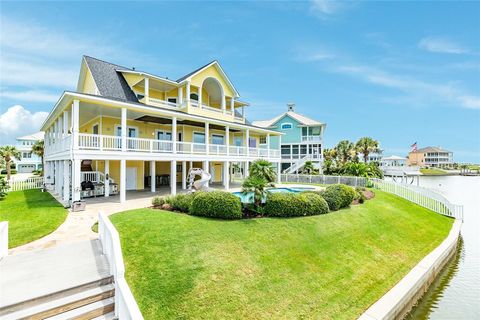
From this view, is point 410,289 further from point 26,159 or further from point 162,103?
point 26,159

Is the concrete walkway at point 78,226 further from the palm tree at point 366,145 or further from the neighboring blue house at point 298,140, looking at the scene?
the palm tree at point 366,145

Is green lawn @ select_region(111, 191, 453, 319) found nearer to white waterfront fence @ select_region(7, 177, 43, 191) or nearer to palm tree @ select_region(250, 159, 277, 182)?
palm tree @ select_region(250, 159, 277, 182)

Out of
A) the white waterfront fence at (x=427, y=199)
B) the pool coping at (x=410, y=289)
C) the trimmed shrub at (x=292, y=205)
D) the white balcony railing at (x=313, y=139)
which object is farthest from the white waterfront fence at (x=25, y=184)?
the white balcony railing at (x=313, y=139)

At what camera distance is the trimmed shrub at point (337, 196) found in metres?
13.6

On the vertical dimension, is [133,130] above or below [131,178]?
above

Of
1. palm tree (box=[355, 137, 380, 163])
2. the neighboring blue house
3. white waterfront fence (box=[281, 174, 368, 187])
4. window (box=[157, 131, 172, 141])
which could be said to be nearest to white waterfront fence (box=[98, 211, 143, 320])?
window (box=[157, 131, 172, 141])

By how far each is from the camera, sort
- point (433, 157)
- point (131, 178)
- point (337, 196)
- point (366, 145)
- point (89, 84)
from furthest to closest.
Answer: point (433, 157), point (366, 145), point (89, 84), point (131, 178), point (337, 196)

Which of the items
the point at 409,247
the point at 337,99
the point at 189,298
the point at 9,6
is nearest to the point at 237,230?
the point at 189,298

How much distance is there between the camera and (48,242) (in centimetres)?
868

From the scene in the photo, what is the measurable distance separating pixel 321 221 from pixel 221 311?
23.7ft

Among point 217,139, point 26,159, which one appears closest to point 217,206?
point 217,139

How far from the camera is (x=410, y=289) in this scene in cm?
830

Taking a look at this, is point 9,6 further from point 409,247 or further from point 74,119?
point 409,247

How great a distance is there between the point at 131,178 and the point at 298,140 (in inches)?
1193
